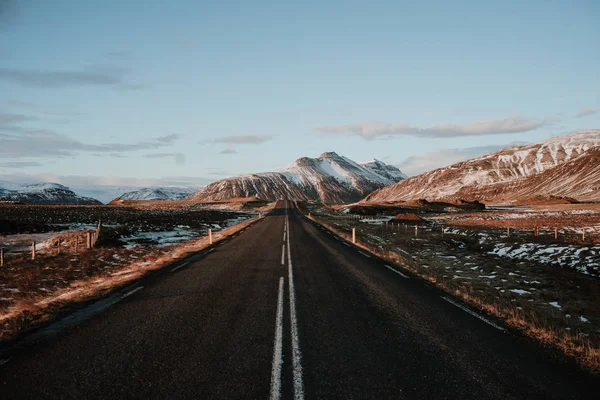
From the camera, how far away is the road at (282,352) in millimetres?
4625

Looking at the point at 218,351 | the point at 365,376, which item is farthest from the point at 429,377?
the point at 218,351

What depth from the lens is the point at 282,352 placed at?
569 cm

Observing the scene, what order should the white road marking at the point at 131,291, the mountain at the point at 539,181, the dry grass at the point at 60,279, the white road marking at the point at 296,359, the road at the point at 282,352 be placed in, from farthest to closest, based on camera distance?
the mountain at the point at 539,181, the white road marking at the point at 131,291, the dry grass at the point at 60,279, the road at the point at 282,352, the white road marking at the point at 296,359

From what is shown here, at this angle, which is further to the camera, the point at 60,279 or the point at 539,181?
the point at 539,181

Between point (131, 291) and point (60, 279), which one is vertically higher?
point (131, 291)

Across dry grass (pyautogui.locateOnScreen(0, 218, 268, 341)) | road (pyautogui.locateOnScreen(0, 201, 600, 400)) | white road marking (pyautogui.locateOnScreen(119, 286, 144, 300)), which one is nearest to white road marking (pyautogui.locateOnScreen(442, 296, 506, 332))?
road (pyautogui.locateOnScreen(0, 201, 600, 400))

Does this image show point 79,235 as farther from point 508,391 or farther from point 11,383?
point 508,391

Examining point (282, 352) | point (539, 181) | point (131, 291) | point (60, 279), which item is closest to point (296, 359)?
point (282, 352)

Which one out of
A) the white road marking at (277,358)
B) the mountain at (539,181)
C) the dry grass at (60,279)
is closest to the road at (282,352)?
the white road marking at (277,358)

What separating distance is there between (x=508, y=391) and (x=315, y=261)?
10890 mm

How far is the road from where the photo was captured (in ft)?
15.2

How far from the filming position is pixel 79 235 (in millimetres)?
21719

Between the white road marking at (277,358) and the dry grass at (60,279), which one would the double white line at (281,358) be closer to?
the white road marking at (277,358)

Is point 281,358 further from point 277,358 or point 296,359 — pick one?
point 296,359
